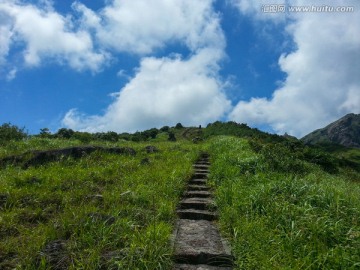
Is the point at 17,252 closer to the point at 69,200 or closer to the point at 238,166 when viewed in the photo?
the point at 69,200

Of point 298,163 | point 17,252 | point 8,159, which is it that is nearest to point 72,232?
point 17,252

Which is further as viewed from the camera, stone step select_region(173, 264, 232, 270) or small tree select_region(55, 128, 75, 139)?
small tree select_region(55, 128, 75, 139)

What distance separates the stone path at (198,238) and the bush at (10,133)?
17622 mm

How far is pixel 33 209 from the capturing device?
8938 mm

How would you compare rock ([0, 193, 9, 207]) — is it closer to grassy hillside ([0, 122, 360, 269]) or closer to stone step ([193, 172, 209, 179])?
grassy hillside ([0, 122, 360, 269])

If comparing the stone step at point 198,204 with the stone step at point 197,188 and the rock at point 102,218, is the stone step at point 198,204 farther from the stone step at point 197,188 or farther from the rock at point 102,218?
the rock at point 102,218

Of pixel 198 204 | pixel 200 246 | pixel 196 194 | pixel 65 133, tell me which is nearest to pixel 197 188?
pixel 196 194

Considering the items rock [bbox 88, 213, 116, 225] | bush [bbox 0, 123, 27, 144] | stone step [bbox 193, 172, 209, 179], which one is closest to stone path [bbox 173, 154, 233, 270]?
rock [bbox 88, 213, 116, 225]

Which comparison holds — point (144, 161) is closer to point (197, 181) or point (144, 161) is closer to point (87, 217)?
point (197, 181)

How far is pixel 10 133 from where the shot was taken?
2575cm

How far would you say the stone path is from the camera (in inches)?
265

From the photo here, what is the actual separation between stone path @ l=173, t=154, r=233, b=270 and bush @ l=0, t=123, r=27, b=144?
1762 cm

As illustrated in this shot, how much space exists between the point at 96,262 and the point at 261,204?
14.7 feet

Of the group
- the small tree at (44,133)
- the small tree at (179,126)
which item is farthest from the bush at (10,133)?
the small tree at (179,126)
